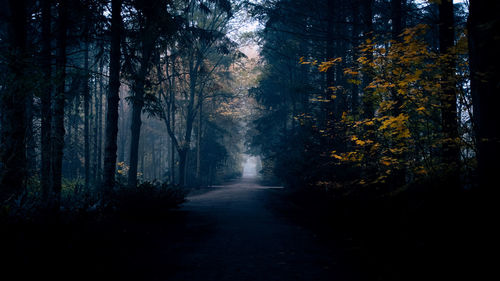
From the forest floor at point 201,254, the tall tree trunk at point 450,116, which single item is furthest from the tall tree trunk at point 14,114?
the tall tree trunk at point 450,116

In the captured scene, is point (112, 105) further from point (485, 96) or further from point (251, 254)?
point (485, 96)

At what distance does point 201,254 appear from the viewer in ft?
19.8

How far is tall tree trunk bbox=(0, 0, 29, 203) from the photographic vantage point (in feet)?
19.3

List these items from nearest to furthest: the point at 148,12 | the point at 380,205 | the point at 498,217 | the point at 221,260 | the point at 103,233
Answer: the point at 498,217, the point at 221,260, the point at 103,233, the point at 380,205, the point at 148,12

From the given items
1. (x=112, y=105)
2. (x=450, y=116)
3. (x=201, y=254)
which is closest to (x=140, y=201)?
(x=112, y=105)

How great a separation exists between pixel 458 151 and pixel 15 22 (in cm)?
1087

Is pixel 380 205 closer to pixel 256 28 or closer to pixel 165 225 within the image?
pixel 165 225

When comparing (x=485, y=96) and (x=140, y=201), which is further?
(x=140, y=201)

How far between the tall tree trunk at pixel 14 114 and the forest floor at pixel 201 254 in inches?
83.0

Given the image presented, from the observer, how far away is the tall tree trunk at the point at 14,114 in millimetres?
5871

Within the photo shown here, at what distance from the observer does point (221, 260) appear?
5664 millimetres

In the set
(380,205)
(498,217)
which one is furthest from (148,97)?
(498,217)

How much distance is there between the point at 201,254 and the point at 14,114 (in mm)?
5515

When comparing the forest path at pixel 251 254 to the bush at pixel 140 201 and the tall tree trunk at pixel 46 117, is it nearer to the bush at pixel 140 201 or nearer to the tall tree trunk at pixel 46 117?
the bush at pixel 140 201
